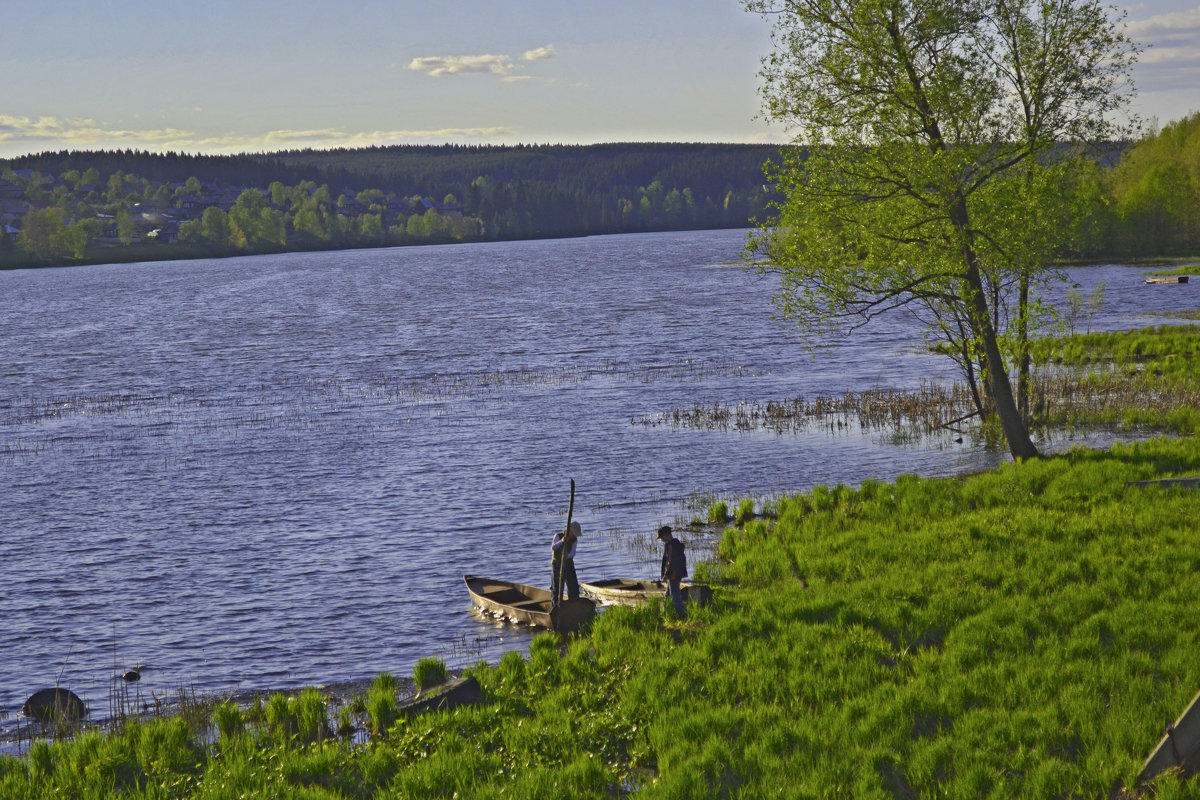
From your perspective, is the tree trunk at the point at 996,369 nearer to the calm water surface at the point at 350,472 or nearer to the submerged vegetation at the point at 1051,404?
the calm water surface at the point at 350,472

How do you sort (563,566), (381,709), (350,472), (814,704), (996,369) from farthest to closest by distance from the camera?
(350,472) < (996,369) < (563,566) < (381,709) < (814,704)

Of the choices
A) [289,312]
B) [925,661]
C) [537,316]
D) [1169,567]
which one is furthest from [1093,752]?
[289,312]

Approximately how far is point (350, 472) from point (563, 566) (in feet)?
68.0

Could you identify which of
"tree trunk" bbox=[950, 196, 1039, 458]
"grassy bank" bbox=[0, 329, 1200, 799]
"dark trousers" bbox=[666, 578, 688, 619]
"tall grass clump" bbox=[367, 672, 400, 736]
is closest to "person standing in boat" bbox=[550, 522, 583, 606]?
"grassy bank" bbox=[0, 329, 1200, 799]

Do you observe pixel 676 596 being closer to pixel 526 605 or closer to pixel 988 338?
pixel 526 605

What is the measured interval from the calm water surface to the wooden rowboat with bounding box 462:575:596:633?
1.69 feet

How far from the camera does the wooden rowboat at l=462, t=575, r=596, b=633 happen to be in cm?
2047

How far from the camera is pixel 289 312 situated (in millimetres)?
116375

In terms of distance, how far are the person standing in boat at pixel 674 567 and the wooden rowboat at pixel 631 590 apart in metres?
0.43

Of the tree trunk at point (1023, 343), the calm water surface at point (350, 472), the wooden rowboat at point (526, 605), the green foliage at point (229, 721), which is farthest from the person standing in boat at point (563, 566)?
the tree trunk at point (1023, 343)

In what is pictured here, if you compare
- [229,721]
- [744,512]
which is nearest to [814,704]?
[229,721]

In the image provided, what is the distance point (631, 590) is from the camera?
21438 millimetres

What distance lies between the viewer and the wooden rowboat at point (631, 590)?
19.7 metres

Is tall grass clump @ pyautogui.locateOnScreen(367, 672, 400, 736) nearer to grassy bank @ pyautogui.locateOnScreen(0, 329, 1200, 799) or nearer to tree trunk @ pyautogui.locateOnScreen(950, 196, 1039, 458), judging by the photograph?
grassy bank @ pyautogui.locateOnScreen(0, 329, 1200, 799)
